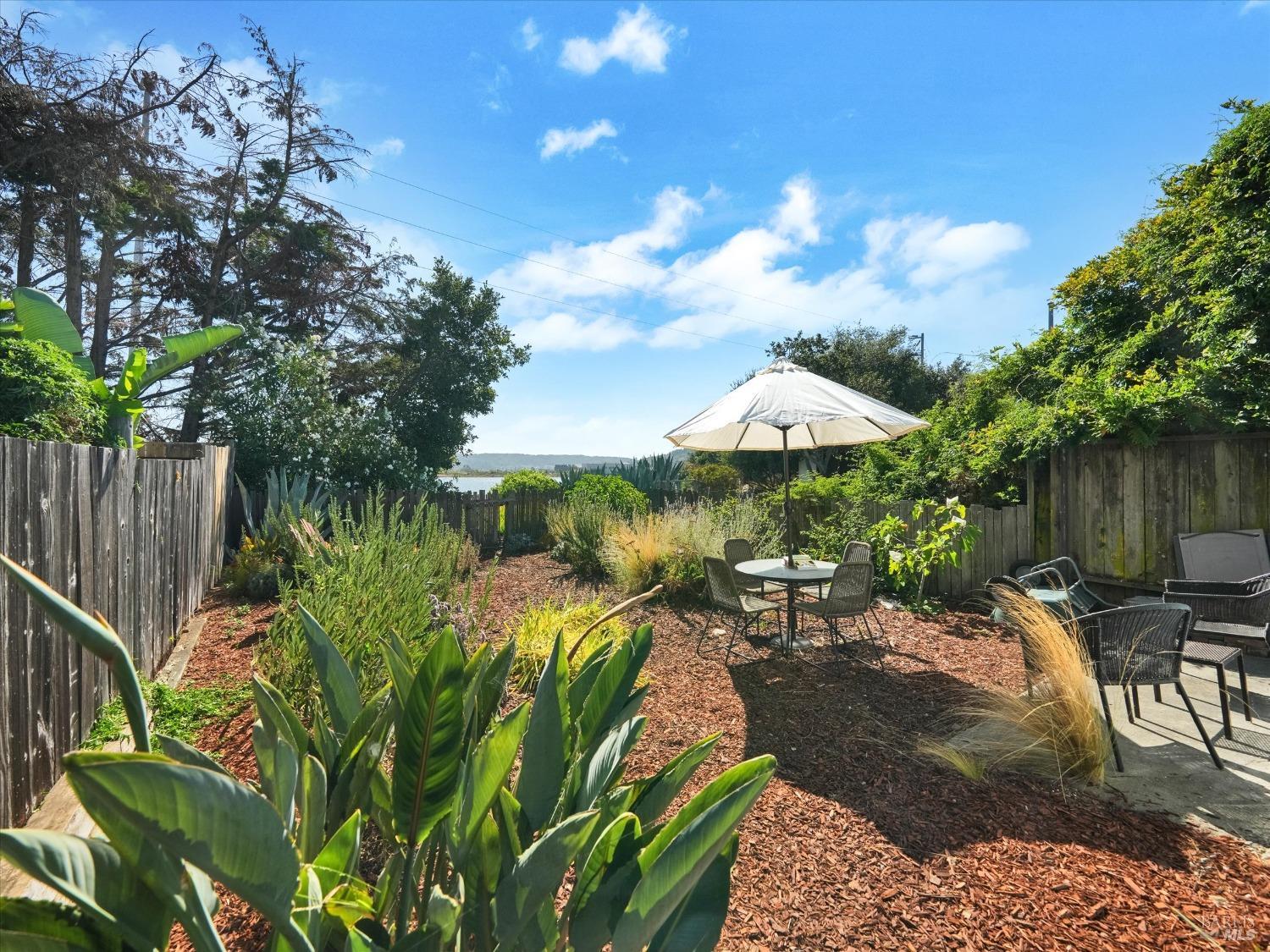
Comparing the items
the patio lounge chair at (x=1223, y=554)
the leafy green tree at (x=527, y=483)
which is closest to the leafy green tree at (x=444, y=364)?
the leafy green tree at (x=527, y=483)

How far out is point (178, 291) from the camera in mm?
14086

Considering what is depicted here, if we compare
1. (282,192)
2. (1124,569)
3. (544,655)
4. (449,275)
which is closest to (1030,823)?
(544,655)

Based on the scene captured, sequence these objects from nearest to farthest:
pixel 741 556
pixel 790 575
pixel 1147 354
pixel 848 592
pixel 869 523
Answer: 1. pixel 848 592
2. pixel 790 575
3. pixel 741 556
4. pixel 1147 354
5. pixel 869 523

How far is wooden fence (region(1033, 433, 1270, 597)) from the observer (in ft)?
17.7

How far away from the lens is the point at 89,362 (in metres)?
6.43

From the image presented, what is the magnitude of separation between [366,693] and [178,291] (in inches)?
594

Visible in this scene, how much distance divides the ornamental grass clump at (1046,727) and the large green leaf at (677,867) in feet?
8.55

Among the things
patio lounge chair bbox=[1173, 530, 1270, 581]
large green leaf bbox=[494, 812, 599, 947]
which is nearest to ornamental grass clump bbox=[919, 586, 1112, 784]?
large green leaf bbox=[494, 812, 599, 947]

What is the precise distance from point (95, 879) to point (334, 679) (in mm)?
614

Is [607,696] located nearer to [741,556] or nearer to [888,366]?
[741,556]

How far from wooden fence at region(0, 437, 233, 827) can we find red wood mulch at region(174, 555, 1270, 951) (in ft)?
1.94

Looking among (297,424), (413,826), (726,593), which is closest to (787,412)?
(726,593)

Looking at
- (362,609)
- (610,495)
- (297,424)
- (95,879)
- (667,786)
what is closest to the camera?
(95,879)

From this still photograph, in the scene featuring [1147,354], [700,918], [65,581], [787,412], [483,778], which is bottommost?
[700,918]
